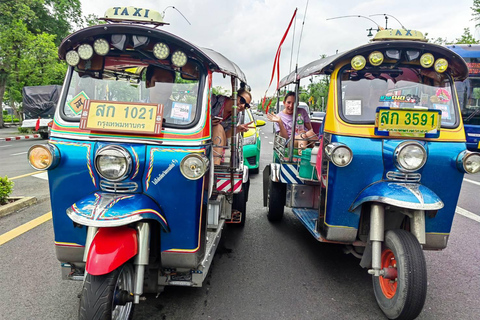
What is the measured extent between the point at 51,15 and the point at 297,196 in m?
27.8

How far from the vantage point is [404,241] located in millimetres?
2902

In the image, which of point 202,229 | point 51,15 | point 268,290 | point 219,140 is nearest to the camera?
point 202,229

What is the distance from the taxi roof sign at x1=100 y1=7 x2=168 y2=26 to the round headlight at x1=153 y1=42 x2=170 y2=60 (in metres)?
0.54

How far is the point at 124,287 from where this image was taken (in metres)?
2.66

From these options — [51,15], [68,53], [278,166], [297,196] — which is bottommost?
[297,196]

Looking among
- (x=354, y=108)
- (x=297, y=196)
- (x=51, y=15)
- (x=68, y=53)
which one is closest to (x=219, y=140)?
(x=297, y=196)

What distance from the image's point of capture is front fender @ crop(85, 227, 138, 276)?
2.33 metres

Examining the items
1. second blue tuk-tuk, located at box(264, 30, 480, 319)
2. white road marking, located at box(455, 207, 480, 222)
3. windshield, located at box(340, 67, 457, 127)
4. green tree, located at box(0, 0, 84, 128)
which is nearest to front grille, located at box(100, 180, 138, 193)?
second blue tuk-tuk, located at box(264, 30, 480, 319)

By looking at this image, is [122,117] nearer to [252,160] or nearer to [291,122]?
[291,122]

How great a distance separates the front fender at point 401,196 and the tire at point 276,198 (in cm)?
203

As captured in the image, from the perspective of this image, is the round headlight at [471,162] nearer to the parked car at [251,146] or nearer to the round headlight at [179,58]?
the round headlight at [179,58]

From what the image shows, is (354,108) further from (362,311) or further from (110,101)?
(110,101)

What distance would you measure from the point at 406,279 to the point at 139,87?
2.88 meters

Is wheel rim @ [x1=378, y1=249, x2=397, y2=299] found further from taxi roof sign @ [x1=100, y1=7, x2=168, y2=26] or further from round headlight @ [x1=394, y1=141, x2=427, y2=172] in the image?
taxi roof sign @ [x1=100, y1=7, x2=168, y2=26]
